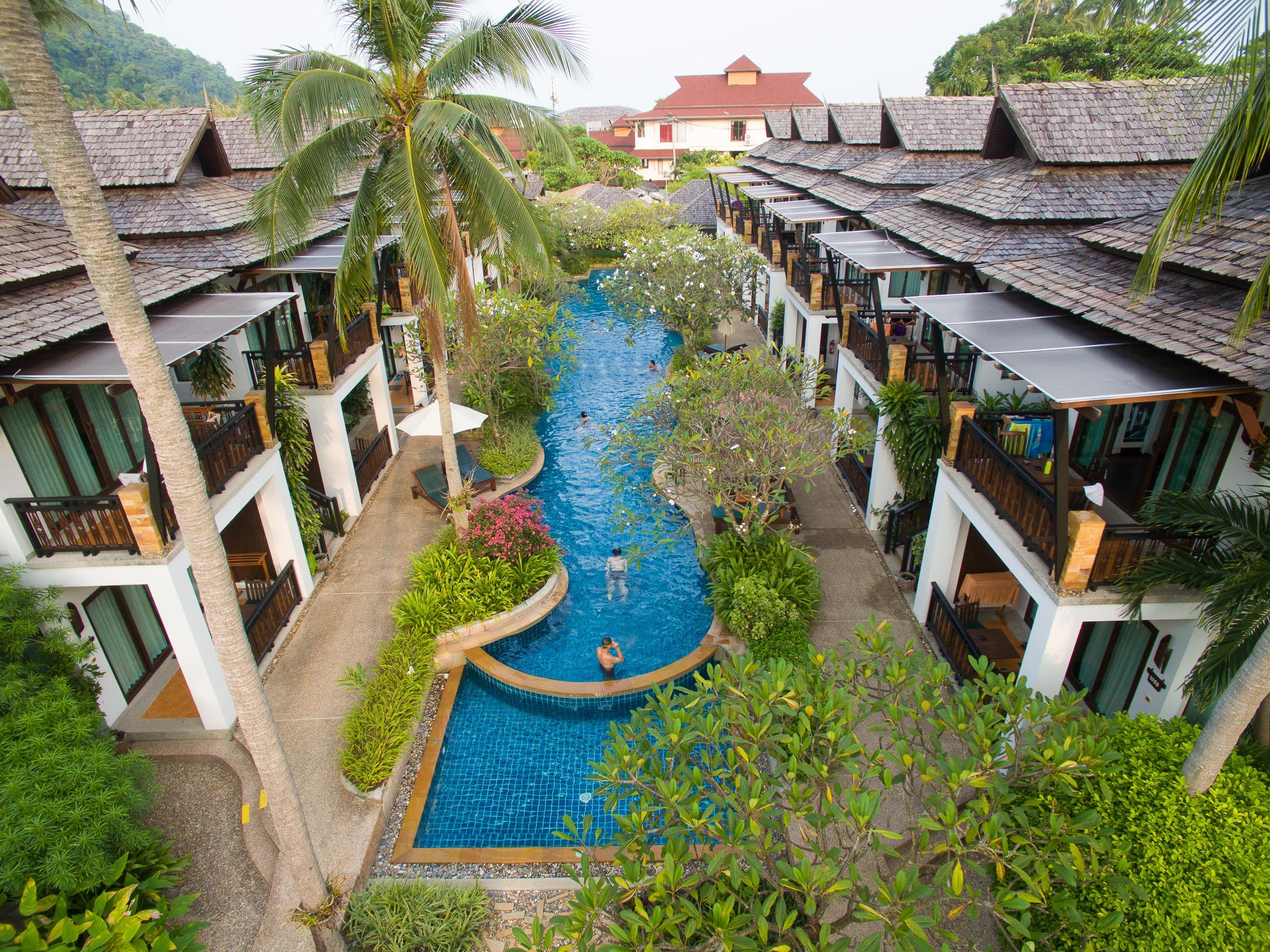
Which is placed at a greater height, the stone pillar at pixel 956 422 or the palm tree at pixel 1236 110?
the palm tree at pixel 1236 110

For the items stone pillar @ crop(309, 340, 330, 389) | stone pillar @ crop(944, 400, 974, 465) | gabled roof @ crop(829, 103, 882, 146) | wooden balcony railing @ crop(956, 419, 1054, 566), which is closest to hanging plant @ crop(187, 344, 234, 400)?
stone pillar @ crop(309, 340, 330, 389)

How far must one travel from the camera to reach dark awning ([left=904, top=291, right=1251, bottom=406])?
7.38 meters

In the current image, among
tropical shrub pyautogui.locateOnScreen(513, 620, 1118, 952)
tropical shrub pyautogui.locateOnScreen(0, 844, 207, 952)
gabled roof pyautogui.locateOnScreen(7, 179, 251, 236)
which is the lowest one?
tropical shrub pyautogui.locateOnScreen(0, 844, 207, 952)

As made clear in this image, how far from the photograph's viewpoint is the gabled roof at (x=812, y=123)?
97.4ft

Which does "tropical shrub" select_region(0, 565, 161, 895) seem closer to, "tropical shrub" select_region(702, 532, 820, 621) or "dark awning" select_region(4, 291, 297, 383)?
"dark awning" select_region(4, 291, 297, 383)

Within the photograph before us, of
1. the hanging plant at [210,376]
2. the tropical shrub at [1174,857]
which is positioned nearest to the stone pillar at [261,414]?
the hanging plant at [210,376]

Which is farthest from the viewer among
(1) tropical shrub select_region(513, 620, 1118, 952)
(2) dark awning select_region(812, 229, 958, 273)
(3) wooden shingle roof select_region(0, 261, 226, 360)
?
(2) dark awning select_region(812, 229, 958, 273)

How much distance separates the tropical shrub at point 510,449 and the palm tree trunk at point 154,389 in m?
12.0

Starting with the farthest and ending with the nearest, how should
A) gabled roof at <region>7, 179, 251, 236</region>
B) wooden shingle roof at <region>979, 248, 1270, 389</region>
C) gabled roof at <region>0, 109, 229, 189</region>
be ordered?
gabled roof at <region>0, 109, 229, 189</region> → gabled roof at <region>7, 179, 251, 236</region> → wooden shingle roof at <region>979, 248, 1270, 389</region>

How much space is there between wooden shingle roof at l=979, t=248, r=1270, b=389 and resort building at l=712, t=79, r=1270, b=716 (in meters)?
0.03

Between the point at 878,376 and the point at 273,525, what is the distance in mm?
12111

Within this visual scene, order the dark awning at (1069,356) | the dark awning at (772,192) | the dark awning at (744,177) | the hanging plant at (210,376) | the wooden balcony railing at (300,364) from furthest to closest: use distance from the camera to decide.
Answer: the dark awning at (744,177) → the dark awning at (772,192) → the wooden balcony railing at (300,364) → the hanging plant at (210,376) → the dark awning at (1069,356)

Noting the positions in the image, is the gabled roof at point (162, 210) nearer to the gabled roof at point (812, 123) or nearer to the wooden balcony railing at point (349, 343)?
the wooden balcony railing at point (349, 343)

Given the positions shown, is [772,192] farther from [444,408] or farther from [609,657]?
[609,657]
